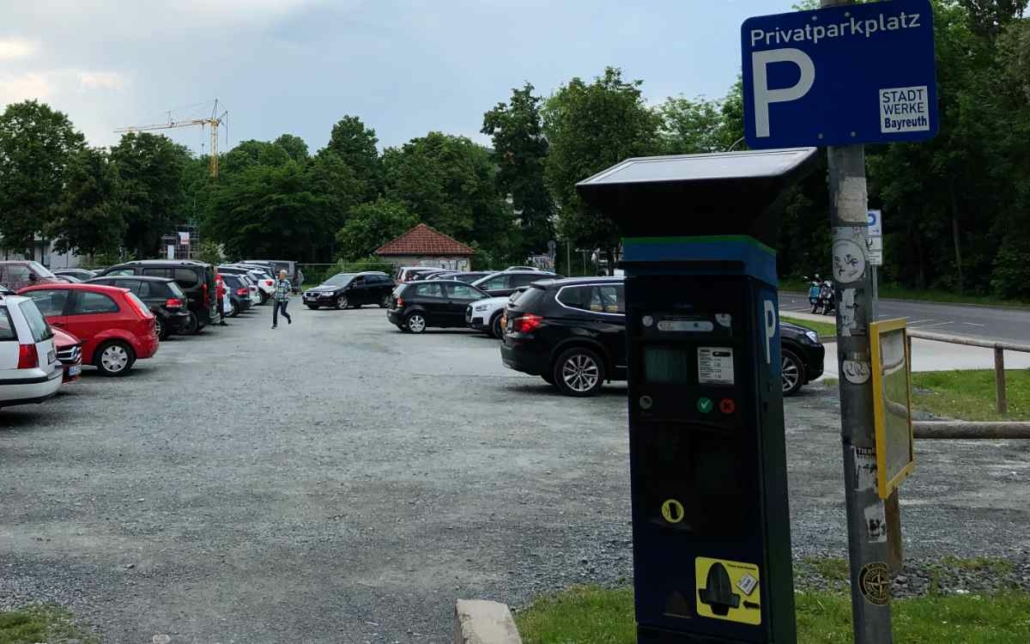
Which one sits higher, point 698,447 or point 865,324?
point 865,324

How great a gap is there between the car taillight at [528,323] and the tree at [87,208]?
65.2m

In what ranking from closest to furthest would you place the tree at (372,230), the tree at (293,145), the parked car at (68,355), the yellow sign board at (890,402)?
the yellow sign board at (890,402), the parked car at (68,355), the tree at (372,230), the tree at (293,145)

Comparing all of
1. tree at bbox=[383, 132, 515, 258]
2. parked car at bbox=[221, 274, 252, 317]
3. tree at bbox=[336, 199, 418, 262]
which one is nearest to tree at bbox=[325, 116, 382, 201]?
tree at bbox=[383, 132, 515, 258]

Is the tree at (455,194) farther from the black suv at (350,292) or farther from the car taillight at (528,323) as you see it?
the car taillight at (528,323)

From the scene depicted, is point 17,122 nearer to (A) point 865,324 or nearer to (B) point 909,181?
(B) point 909,181

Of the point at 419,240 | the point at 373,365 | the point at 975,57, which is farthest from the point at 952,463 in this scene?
the point at 419,240

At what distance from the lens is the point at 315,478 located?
29.5ft

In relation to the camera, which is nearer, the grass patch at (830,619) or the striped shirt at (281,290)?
the grass patch at (830,619)

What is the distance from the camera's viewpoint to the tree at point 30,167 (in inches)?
2906

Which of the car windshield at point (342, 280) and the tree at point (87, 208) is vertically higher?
the tree at point (87, 208)

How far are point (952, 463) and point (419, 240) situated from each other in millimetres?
59933

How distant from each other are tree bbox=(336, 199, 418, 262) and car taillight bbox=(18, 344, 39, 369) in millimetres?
62790

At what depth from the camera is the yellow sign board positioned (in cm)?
349

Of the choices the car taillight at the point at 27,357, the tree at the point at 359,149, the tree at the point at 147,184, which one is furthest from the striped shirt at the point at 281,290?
the tree at the point at 359,149
